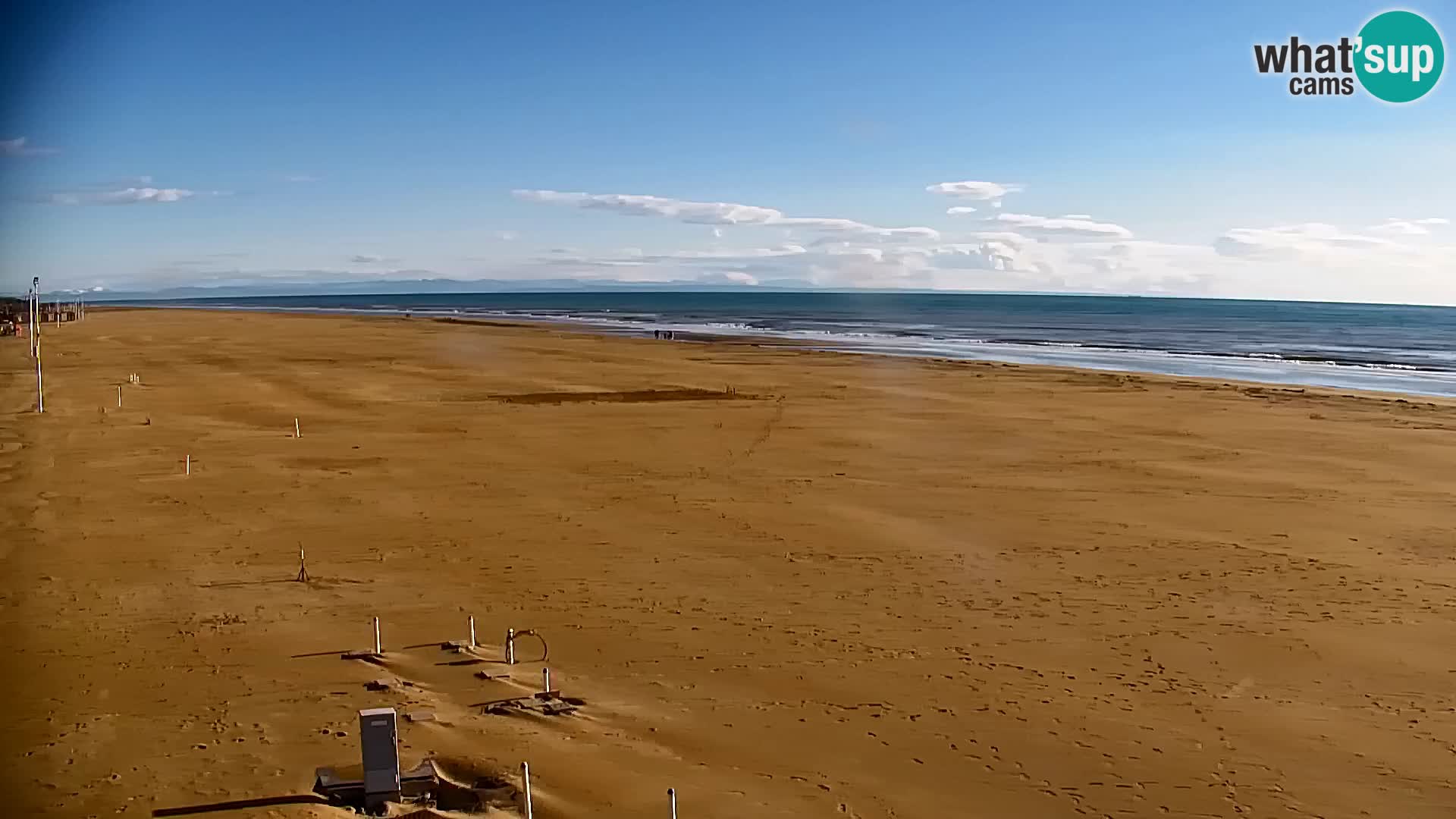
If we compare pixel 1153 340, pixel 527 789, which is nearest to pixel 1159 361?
pixel 1153 340

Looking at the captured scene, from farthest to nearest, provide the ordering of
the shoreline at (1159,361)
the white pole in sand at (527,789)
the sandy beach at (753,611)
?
the shoreline at (1159,361) < the sandy beach at (753,611) < the white pole in sand at (527,789)

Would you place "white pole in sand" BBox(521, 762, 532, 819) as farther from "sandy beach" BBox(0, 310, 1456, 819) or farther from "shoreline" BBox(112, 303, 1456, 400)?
"shoreline" BBox(112, 303, 1456, 400)

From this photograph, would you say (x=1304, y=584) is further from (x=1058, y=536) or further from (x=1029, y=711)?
(x=1029, y=711)

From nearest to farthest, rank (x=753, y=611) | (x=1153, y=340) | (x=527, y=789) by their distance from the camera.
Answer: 1. (x=527, y=789)
2. (x=753, y=611)
3. (x=1153, y=340)

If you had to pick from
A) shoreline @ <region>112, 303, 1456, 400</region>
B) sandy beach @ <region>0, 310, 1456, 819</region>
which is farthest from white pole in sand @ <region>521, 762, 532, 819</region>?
shoreline @ <region>112, 303, 1456, 400</region>

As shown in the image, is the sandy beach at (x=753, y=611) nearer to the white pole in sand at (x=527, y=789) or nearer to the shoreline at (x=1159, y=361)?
the white pole in sand at (x=527, y=789)

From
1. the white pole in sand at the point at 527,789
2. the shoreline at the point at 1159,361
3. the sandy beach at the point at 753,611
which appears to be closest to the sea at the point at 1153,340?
the shoreline at the point at 1159,361

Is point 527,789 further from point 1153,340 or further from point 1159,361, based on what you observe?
point 1153,340
